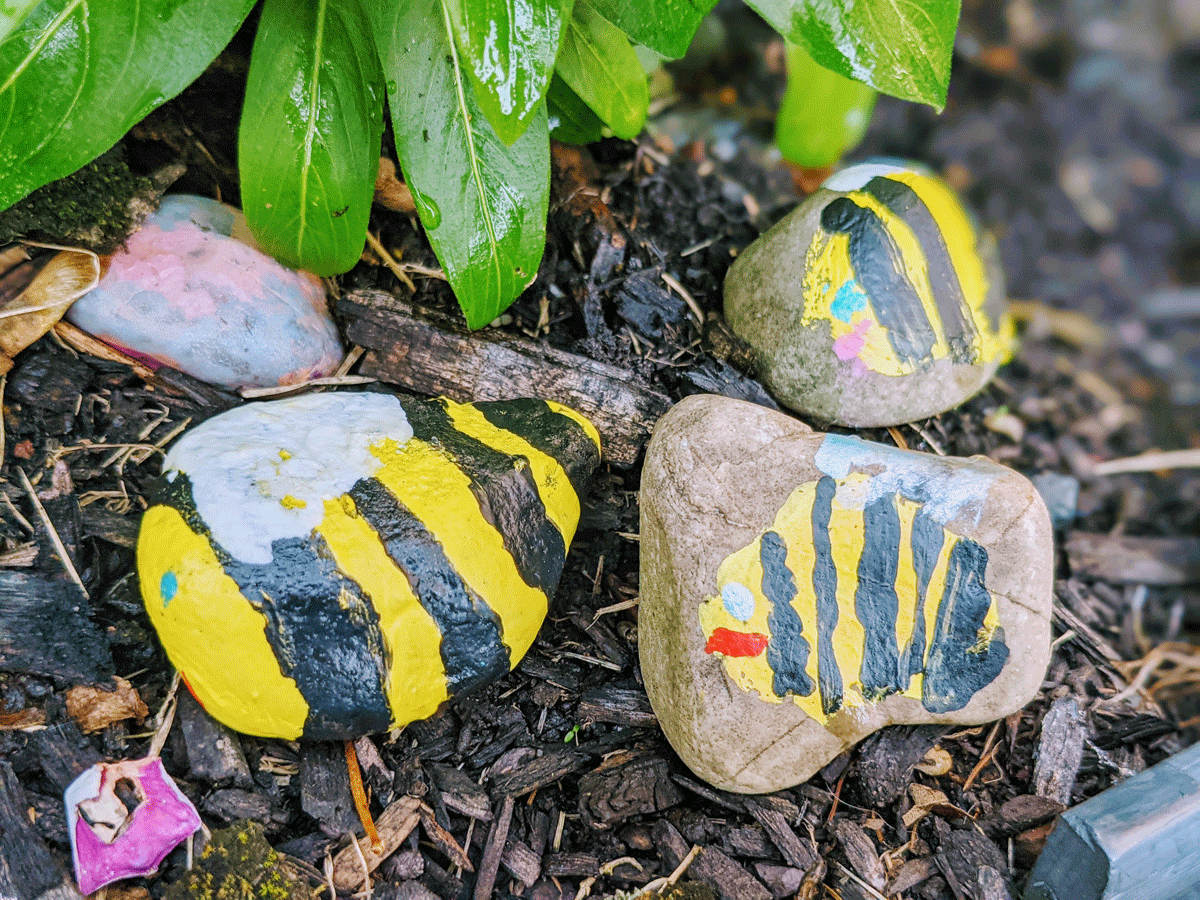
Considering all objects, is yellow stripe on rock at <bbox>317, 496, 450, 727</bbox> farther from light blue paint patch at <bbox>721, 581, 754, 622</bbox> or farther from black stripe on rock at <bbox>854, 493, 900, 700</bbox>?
black stripe on rock at <bbox>854, 493, 900, 700</bbox>

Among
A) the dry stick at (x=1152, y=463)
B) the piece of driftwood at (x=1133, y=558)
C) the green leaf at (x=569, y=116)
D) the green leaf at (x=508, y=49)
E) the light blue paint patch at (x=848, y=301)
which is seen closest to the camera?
the green leaf at (x=508, y=49)

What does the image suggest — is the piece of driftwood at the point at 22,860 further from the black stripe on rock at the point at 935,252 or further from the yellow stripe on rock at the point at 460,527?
the black stripe on rock at the point at 935,252

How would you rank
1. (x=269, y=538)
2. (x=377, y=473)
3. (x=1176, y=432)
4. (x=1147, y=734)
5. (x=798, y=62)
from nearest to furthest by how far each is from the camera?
(x=269, y=538) → (x=377, y=473) → (x=1147, y=734) → (x=798, y=62) → (x=1176, y=432)

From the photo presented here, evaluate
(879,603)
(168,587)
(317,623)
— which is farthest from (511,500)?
(879,603)

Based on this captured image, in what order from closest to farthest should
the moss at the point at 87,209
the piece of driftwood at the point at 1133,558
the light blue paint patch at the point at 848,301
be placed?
the moss at the point at 87,209 → the light blue paint patch at the point at 848,301 → the piece of driftwood at the point at 1133,558

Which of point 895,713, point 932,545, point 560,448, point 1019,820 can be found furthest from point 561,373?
point 1019,820

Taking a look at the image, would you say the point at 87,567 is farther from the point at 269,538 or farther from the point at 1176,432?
the point at 1176,432

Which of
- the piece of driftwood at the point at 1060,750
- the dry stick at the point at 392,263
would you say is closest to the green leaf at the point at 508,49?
the dry stick at the point at 392,263
